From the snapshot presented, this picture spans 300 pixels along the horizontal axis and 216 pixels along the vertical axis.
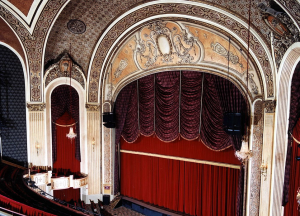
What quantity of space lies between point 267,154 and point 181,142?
10.5 feet

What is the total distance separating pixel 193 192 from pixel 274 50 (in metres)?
5.66

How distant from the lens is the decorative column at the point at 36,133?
8.36m

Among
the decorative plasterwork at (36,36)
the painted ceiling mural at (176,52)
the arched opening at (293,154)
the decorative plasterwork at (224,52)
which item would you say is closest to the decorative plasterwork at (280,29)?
the arched opening at (293,154)

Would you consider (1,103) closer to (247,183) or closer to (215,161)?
(215,161)

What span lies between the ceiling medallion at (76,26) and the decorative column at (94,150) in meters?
2.79

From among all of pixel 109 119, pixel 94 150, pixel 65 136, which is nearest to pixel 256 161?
pixel 109 119

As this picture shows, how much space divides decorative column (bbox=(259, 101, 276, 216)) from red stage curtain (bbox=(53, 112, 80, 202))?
682cm

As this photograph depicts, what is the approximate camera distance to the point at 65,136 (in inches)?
373

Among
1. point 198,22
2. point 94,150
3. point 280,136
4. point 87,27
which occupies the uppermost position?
point 87,27

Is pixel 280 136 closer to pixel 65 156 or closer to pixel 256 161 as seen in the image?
pixel 256 161

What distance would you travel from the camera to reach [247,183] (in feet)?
23.6

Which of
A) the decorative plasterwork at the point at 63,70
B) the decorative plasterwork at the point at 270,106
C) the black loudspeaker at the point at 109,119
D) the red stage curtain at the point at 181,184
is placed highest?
the decorative plasterwork at the point at 63,70

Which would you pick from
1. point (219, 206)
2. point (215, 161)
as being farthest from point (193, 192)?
point (215, 161)

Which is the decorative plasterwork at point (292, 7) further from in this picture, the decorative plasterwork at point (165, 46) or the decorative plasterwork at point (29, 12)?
the decorative plasterwork at point (29, 12)
